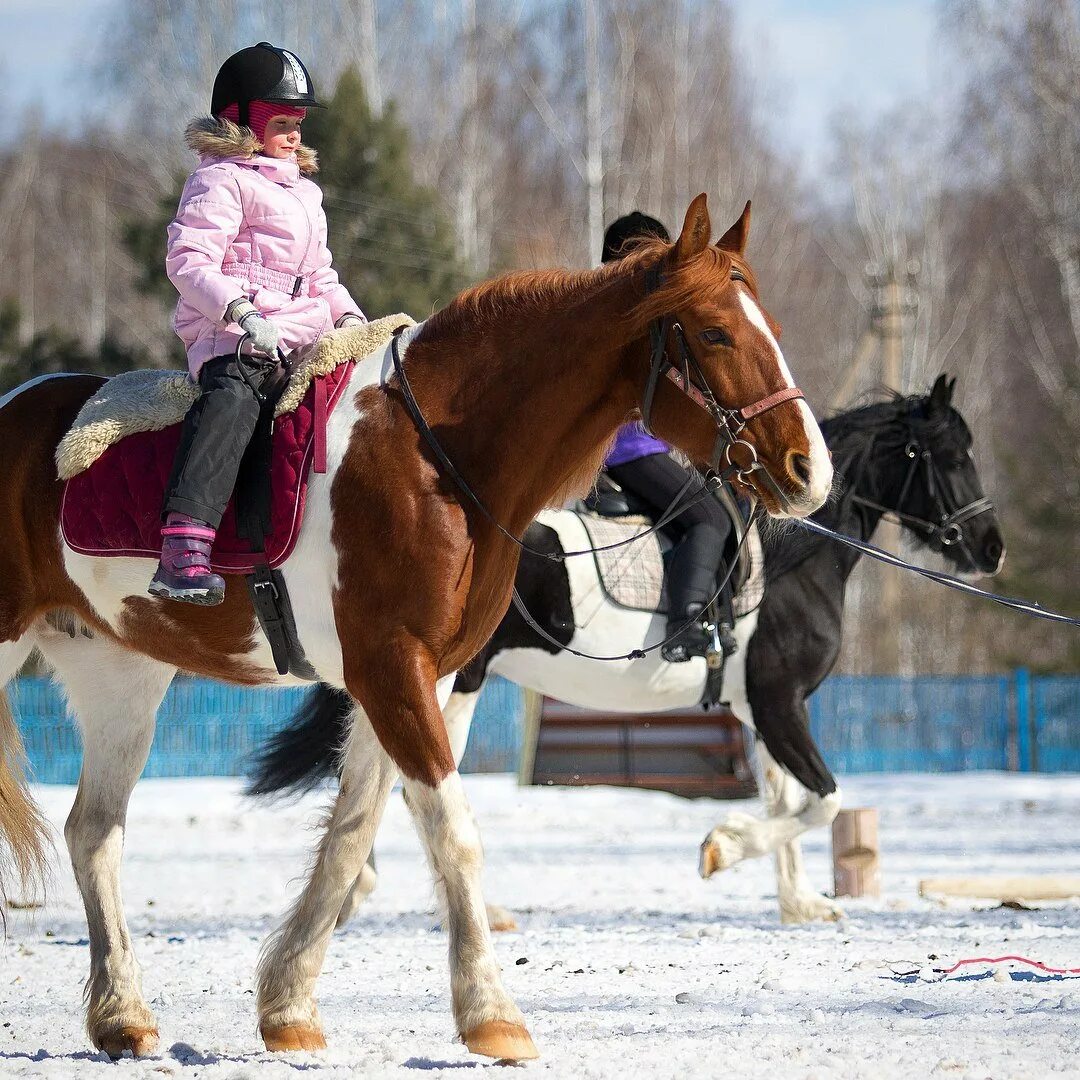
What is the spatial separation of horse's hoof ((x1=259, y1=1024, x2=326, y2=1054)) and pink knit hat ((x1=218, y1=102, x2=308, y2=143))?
260 cm

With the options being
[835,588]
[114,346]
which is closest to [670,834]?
[835,588]

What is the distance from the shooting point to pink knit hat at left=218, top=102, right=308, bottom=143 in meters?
4.66

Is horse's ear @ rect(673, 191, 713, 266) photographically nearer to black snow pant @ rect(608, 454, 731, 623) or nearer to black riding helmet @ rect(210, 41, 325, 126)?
black riding helmet @ rect(210, 41, 325, 126)

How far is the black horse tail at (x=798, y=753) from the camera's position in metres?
7.50

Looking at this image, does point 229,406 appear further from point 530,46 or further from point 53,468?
point 530,46

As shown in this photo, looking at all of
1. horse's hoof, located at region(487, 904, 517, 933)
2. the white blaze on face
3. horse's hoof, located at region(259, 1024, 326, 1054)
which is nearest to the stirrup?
horse's hoof, located at region(259, 1024, 326, 1054)

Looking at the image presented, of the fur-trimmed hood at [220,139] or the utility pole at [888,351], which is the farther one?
the utility pole at [888,351]

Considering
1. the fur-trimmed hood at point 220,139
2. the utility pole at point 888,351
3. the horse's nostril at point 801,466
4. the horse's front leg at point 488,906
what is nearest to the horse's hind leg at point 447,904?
the horse's nostril at point 801,466

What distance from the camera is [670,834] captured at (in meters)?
13.2

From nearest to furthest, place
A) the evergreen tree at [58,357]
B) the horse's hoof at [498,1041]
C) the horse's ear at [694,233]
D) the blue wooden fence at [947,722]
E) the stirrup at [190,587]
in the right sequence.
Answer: the horse's hoof at [498,1041] → the horse's ear at [694,233] → the stirrup at [190,587] → the evergreen tree at [58,357] → the blue wooden fence at [947,722]

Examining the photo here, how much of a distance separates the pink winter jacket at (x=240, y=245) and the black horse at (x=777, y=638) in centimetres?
Answer: 297

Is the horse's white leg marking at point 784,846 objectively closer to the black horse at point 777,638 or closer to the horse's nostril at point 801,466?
the black horse at point 777,638

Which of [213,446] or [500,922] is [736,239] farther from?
→ [500,922]

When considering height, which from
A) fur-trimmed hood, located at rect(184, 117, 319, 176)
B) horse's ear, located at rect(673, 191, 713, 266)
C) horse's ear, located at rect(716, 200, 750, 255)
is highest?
fur-trimmed hood, located at rect(184, 117, 319, 176)
